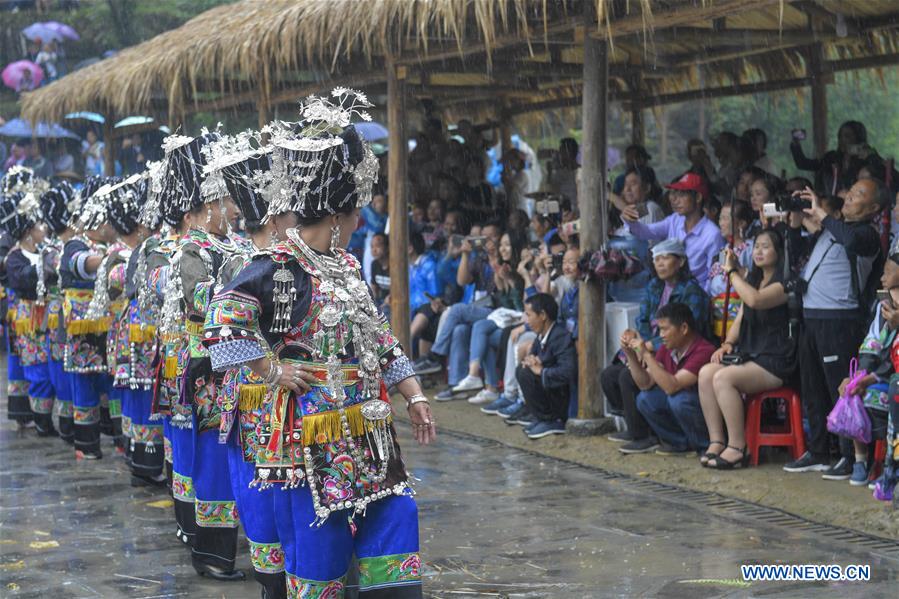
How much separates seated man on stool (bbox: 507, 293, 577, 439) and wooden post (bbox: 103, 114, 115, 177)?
10.1 metres

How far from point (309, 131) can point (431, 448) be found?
537 cm

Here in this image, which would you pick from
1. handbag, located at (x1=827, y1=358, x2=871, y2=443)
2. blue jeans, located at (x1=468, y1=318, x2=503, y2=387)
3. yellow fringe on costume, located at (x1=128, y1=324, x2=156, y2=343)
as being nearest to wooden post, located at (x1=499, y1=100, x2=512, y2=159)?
blue jeans, located at (x1=468, y1=318, x2=503, y2=387)

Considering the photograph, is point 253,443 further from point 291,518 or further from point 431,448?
point 431,448

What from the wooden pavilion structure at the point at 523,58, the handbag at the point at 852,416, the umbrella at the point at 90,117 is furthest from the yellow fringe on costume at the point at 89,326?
the umbrella at the point at 90,117

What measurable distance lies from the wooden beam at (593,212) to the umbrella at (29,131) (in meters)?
12.3

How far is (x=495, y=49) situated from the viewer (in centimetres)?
1091

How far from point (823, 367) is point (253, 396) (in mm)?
4186

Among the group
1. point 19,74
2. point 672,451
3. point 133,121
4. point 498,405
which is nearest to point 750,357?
point 672,451

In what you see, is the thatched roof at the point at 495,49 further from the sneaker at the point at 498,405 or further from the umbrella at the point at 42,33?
the umbrella at the point at 42,33

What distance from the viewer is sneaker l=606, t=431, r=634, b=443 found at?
29.2ft

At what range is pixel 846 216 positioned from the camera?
7.62 metres

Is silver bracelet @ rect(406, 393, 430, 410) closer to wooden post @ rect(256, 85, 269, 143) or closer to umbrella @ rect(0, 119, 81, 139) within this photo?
wooden post @ rect(256, 85, 269, 143)


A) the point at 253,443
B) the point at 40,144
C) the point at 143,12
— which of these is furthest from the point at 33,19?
the point at 253,443

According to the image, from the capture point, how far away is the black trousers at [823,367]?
7695 millimetres
